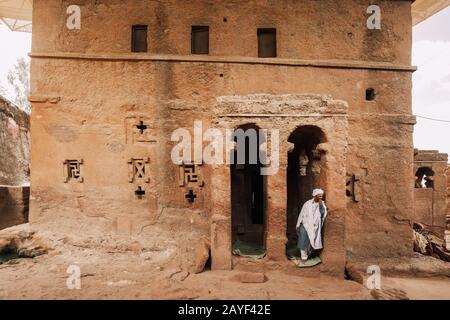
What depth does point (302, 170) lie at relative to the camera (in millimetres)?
6758

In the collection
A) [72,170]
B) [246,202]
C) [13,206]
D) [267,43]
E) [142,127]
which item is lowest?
[13,206]

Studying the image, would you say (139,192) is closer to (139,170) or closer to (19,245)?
(139,170)

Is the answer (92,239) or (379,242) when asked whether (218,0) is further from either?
(379,242)

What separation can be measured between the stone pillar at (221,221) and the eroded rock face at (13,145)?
970 cm

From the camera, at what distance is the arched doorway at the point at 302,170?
18.7 feet

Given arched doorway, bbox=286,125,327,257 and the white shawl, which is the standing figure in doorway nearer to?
the white shawl

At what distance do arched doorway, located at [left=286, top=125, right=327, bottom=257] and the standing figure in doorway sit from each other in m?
0.31

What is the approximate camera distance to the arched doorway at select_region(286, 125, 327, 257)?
18.7 feet

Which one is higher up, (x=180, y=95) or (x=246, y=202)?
(x=180, y=95)

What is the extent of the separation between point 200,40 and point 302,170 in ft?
13.7

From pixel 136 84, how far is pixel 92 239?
12.5 ft

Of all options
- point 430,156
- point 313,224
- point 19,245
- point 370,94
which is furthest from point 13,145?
point 430,156

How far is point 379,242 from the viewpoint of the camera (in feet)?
23.5

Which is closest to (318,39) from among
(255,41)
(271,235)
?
(255,41)
